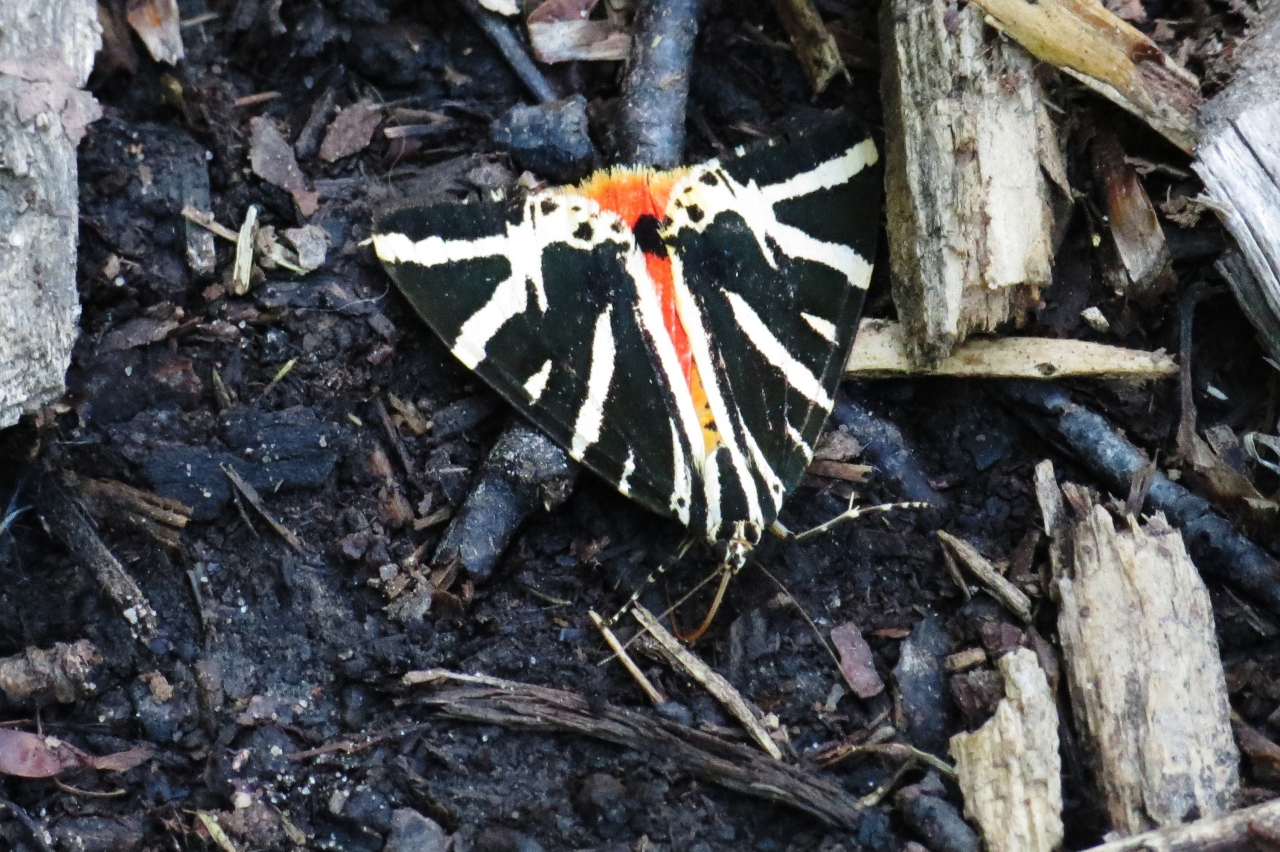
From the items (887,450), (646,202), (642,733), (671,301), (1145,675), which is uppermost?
(646,202)

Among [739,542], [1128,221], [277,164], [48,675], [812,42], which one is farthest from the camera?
[812,42]

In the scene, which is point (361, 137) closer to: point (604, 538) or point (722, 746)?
point (604, 538)

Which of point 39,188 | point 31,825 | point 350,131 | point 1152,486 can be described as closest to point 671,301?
point 350,131

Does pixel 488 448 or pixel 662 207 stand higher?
pixel 662 207

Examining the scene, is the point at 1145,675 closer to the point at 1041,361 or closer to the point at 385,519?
the point at 1041,361

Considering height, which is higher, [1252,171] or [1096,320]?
[1252,171]

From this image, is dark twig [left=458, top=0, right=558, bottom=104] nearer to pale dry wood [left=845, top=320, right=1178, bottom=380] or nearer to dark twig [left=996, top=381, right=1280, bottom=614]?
pale dry wood [left=845, top=320, right=1178, bottom=380]

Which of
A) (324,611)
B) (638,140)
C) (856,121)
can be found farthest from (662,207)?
(324,611)
